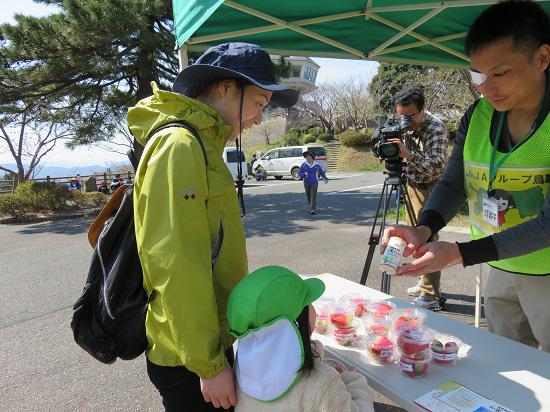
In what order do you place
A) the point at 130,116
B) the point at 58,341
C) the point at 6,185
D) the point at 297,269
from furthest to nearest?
the point at 6,185
the point at 297,269
the point at 58,341
the point at 130,116

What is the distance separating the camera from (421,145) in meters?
3.47

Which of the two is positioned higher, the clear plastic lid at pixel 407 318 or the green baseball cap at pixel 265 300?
the green baseball cap at pixel 265 300

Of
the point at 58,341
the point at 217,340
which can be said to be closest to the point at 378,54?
the point at 217,340

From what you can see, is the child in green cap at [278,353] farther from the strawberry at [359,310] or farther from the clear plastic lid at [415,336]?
the strawberry at [359,310]

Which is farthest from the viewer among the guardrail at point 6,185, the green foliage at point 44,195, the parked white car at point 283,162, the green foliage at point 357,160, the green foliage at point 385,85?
the green foliage at point 357,160

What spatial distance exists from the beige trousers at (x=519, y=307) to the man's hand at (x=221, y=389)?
125 centimetres

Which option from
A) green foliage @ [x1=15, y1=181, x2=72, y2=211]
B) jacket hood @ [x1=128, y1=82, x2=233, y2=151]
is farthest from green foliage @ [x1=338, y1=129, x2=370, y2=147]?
jacket hood @ [x1=128, y1=82, x2=233, y2=151]

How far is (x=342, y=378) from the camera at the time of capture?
4.29 feet

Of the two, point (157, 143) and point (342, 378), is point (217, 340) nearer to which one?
point (342, 378)

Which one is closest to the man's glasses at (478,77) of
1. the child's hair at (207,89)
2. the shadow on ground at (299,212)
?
the child's hair at (207,89)

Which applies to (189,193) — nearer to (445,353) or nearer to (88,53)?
(445,353)

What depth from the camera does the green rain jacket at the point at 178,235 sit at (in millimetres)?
1085

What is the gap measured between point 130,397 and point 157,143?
2182mm

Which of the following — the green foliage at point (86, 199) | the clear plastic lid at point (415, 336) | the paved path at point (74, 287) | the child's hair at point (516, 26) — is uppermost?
the child's hair at point (516, 26)
